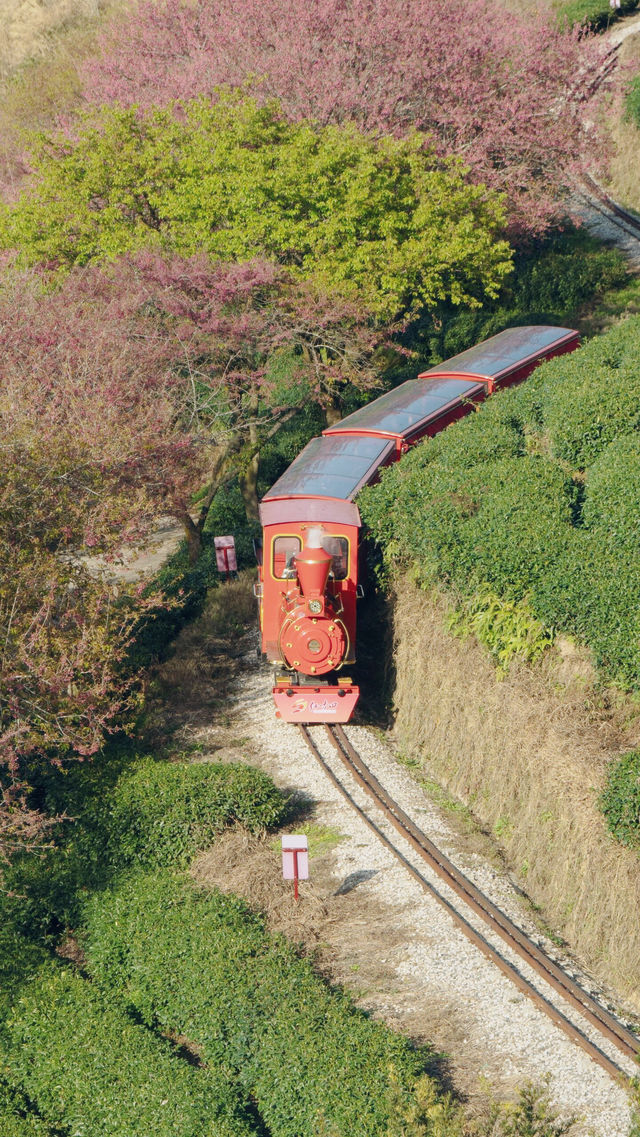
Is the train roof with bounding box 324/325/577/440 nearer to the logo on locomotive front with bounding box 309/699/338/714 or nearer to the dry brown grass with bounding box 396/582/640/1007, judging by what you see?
the dry brown grass with bounding box 396/582/640/1007

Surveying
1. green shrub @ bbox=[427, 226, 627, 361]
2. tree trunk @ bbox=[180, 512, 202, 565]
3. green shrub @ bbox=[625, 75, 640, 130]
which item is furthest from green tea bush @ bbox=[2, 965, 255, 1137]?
green shrub @ bbox=[625, 75, 640, 130]

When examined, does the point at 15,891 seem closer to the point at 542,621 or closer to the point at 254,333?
the point at 542,621

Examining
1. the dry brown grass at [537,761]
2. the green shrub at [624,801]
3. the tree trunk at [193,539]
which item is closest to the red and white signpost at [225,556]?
the tree trunk at [193,539]

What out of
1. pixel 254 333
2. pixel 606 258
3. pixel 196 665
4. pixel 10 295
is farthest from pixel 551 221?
pixel 196 665

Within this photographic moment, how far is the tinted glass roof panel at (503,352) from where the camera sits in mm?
25406

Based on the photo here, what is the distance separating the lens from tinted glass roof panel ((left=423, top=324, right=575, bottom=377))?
25.4m

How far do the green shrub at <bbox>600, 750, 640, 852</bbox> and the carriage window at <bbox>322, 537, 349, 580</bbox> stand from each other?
22.4ft

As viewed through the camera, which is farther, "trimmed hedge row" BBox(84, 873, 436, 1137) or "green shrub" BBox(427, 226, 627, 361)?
"green shrub" BBox(427, 226, 627, 361)

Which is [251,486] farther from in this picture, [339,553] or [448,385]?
[339,553]

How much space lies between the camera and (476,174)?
3234cm

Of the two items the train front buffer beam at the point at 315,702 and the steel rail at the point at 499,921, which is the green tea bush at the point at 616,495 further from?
the steel rail at the point at 499,921

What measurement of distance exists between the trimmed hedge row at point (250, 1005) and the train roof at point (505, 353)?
14.9 m

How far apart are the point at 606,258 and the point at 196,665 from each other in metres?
21.9

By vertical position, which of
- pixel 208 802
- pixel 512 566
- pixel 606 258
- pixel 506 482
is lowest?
pixel 208 802
